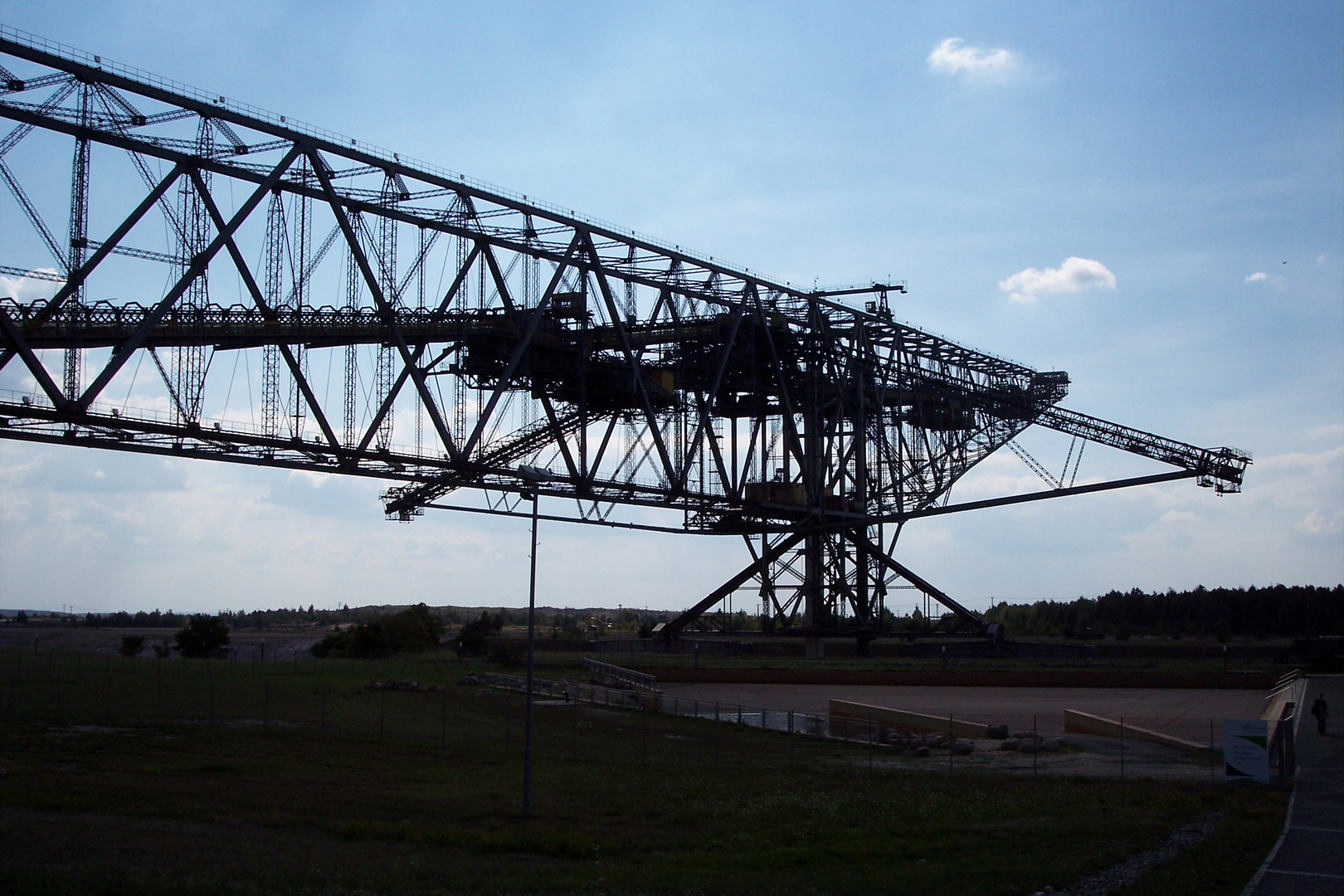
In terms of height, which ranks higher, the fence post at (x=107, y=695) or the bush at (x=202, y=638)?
the bush at (x=202, y=638)

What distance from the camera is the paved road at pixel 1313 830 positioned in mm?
Result: 15562

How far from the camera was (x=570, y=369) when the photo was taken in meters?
46.0

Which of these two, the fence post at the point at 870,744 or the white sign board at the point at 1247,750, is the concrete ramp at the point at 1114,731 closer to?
the fence post at the point at 870,744

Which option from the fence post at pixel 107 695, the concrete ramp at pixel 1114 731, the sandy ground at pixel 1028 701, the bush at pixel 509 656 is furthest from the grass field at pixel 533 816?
the bush at pixel 509 656

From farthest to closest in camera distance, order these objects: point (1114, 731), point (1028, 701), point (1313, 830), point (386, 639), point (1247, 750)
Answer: point (386, 639) < point (1028, 701) < point (1114, 731) < point (1247, 750) < point (1313, 830)

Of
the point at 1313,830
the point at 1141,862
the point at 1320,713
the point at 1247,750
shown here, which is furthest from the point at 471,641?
the point at 1141,862

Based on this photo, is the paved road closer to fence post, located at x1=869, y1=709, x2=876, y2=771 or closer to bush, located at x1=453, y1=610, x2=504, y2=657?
fence post, located at x1=869, y1=709, x2=876, y2=771

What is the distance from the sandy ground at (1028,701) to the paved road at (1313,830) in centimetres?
574

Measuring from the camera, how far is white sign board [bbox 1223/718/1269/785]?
24.1 m

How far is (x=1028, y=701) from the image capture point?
47.5 meters

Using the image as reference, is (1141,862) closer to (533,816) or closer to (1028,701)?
(533,816)

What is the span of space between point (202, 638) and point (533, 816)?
63.8 m

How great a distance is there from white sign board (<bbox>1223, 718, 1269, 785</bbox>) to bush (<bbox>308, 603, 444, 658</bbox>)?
60.3m

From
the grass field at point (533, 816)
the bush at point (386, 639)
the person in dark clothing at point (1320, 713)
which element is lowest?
the grass field at point (533, 816)
